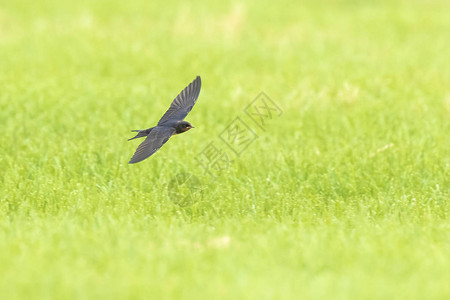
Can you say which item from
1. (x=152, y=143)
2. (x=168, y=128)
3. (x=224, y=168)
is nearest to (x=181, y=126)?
(x=168, y=128)

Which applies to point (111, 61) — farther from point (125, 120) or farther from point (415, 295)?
point (415, 295)

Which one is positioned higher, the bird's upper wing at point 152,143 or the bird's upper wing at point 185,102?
the bird's upper wing at point 185,102

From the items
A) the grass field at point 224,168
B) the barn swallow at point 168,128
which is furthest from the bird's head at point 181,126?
the grass field at point 224,168

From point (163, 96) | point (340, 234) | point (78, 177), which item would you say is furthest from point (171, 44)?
A: point (340, 234)

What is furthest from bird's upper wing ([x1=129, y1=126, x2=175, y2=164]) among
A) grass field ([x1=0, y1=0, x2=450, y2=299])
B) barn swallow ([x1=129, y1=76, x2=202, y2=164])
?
grass field ([x1=0, y1=0, x2=450, y2=299])

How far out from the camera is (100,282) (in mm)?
3656

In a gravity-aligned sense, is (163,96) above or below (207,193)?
above

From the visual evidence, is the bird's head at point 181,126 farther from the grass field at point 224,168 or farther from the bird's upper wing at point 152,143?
the grass field at point 224,168

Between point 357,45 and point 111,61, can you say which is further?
point 357,45

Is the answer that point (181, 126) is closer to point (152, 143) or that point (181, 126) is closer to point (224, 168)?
point (152, 143)

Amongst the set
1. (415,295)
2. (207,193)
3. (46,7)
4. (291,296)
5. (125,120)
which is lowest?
(415,295)

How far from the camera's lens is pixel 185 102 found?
6.18m

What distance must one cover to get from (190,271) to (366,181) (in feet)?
8.35

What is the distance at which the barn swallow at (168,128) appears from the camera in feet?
16.4
